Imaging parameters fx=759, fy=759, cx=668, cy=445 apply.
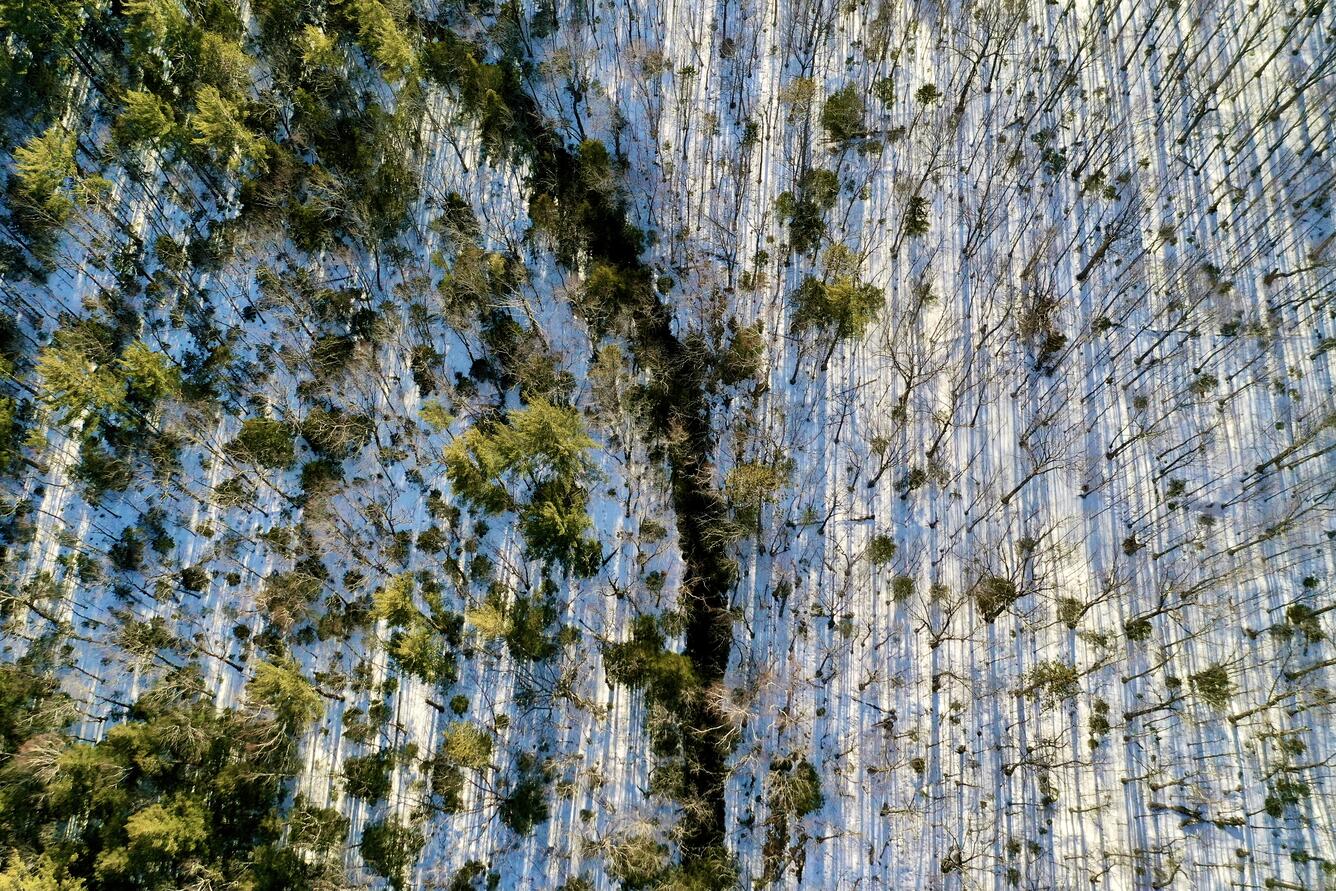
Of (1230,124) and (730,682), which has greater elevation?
(1230,124)

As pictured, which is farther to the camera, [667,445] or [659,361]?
[659,361]

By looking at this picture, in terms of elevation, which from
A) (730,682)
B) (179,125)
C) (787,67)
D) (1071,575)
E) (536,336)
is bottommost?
(730,682)

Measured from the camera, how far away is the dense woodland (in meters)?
28.8

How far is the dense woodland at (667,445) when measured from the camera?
28.8 meters

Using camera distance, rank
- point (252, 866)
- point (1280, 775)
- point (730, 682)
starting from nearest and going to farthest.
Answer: point (252, 866)
point (1280, 775)
point (730, 682)

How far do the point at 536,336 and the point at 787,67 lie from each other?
1934cm

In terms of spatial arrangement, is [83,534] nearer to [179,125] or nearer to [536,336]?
[179,125]

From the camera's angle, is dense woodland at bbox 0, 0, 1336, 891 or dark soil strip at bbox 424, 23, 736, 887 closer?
dense woodland at bbox 0, 0, 1336, 891

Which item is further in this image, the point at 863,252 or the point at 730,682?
the point at 863,252

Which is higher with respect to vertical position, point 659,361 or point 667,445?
point 659,361

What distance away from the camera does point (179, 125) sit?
108ft

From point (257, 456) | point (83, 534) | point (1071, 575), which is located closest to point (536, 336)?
point (257, 456)

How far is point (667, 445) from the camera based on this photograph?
33.0 metres

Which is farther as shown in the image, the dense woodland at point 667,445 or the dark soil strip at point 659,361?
the dark soil strip at point 659,361
